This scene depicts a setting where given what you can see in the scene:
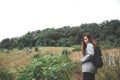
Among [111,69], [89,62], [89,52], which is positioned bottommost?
[111,69]

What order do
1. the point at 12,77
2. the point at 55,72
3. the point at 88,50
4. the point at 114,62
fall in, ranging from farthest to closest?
the point at 12,77, the point at 55,72, the point at 114,62, the point at 88,50

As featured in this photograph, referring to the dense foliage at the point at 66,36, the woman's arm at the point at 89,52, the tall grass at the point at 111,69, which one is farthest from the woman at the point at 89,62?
the dense foliage at the point at 66,36

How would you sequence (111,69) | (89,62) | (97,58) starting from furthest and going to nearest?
(111,69), (89,62), (97,58)

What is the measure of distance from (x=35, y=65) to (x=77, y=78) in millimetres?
1441

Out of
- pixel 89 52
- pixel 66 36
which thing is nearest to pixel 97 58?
pixel 89 52

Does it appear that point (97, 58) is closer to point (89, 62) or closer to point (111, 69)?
point (89, 62)

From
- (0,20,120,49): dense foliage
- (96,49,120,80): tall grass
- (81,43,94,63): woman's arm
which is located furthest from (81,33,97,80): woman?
(0,20,120,49): dense foliage

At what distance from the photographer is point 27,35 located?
82625 millimetres

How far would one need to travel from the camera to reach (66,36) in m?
76.2

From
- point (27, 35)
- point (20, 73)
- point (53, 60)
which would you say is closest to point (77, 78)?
point (53, 60)

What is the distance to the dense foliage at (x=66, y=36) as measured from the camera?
213 ft

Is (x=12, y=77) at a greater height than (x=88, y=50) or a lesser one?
lesser

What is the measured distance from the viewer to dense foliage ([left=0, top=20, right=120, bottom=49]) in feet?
213

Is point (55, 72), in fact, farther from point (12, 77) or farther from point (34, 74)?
point (12, 77)
